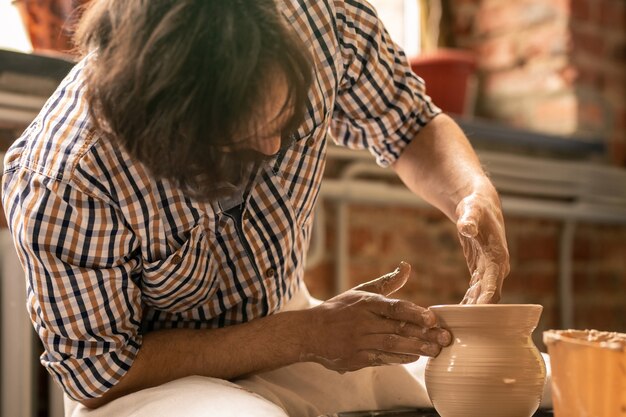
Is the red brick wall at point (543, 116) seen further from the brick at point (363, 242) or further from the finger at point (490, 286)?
the finger at point (490, 286)

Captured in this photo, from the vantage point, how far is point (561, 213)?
2428mm

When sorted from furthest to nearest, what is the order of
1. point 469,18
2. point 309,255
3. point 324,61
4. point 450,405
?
point 469,18 → point 309,255 → point 324,61 → point 450,405

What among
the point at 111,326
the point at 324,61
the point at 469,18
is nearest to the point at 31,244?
the point at 111,326

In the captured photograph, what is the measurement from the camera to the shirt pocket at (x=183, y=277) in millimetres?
1105

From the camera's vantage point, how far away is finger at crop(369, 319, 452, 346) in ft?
3.27

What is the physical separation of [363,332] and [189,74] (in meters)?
0.42

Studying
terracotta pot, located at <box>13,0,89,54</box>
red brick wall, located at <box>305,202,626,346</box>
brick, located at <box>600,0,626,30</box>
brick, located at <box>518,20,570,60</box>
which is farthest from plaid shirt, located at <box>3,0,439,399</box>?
brick, located at <box>600,0,626,30</box>

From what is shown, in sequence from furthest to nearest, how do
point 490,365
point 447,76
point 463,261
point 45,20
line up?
point 463,261
point 447,76
point 45,20
point 490,365

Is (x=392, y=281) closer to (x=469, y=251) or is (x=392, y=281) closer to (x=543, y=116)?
(x=469, y=251)

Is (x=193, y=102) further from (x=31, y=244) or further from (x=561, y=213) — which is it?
(x=561, y=213)

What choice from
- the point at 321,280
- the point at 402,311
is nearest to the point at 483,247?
the point at 402,311

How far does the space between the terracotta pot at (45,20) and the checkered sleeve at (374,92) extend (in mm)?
595

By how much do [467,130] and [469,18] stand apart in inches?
21.7

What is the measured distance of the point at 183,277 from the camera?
1125mm
